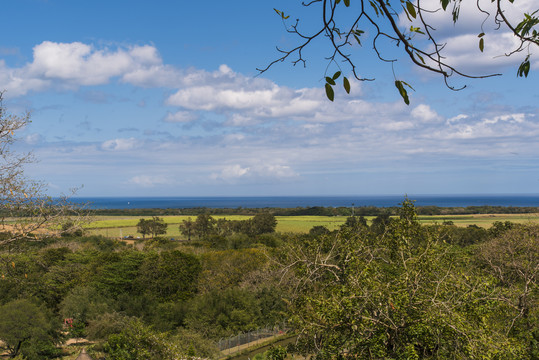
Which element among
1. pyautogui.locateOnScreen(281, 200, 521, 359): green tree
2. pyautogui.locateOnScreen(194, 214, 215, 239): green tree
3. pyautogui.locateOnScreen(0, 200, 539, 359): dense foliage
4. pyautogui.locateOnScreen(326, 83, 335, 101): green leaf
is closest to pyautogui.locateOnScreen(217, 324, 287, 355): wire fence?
pyautogui.locateOnScreen(0, 200, 539, 359): dense foliage

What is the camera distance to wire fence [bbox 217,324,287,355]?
23769 millimetres

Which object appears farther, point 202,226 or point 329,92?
point 202,226

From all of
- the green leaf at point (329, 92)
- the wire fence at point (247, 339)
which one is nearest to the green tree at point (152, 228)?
the wire fence at point (247, 339)

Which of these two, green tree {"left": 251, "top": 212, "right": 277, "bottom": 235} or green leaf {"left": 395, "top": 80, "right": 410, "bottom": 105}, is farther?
green tree {"left": 251, "top": 212, "right": 277, "bottom": 235}

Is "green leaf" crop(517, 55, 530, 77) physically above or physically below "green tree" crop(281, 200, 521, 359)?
above

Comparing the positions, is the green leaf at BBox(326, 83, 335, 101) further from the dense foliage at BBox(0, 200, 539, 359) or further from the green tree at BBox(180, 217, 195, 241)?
the green tree at BBox(180, 217, 195, 241)

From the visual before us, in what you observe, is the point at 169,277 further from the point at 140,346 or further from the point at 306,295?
the point at 306,295

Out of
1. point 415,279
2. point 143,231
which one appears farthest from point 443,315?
point 143,231

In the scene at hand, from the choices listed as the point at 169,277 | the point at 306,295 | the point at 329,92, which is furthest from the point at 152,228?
the point at 329,92

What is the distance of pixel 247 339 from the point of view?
82.3 ft

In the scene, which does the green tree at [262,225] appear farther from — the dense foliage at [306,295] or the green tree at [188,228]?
the dense foliage at [306,295]

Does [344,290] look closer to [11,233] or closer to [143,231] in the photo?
[11,233]

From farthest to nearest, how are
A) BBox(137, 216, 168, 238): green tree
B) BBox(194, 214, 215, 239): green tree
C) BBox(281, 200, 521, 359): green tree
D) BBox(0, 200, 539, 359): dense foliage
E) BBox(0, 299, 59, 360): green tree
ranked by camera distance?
BBox(137, 216, 168, 238): green tree < BBox(194, 214, 215, 239): green tree < BBox(0, 299, 59, 360): green tree < BBox(0, 200, 539, 359): dense foliage < BBox(281, 200, 521, 359): green tree

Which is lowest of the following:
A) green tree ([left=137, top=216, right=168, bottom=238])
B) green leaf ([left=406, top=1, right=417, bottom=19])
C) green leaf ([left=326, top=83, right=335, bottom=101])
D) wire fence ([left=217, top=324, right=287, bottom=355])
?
wire fence ([left=217, top=324, right=287, bottom=355])
